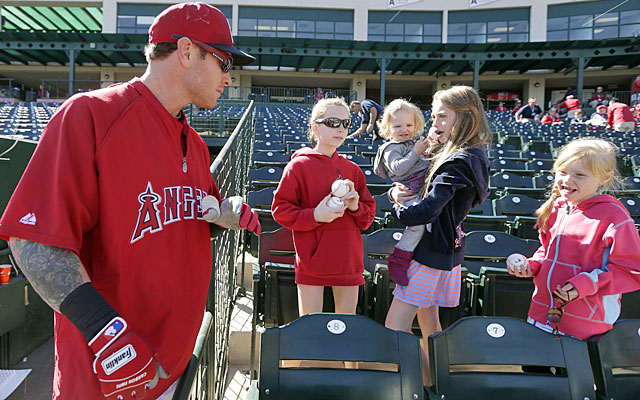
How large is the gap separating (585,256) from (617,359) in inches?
19.7

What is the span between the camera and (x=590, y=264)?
2180mm

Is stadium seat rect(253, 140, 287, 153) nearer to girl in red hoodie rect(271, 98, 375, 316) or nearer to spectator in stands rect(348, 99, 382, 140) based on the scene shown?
spectator in stands rect(348, 99, 382, 140)

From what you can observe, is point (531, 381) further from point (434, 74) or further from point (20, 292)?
point (434, 74)

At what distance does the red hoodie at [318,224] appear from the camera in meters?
2.54

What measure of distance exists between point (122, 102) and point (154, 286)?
0.56m

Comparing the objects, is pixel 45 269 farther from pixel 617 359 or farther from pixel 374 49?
pixel 374 49

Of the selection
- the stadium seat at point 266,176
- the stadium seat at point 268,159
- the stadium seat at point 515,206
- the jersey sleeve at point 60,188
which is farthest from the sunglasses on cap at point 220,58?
the stadium seat at point 268,159

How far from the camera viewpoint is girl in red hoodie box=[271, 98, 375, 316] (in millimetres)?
2533

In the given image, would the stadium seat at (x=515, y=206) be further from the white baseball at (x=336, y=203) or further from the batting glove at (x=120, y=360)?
the batting glove at (x=120, y=360)

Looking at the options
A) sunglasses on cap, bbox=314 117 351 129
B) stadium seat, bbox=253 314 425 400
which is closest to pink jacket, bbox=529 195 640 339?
stadium seat, bbox=253 314 425 400

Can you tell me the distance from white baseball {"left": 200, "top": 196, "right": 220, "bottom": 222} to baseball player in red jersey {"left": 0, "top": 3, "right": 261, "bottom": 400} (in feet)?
0.08

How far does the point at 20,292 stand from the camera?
12.2ft

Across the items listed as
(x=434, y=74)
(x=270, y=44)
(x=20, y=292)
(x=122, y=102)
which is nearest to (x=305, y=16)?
(x=270, y=44)

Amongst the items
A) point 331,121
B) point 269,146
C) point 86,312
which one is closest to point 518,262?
point 331,121
